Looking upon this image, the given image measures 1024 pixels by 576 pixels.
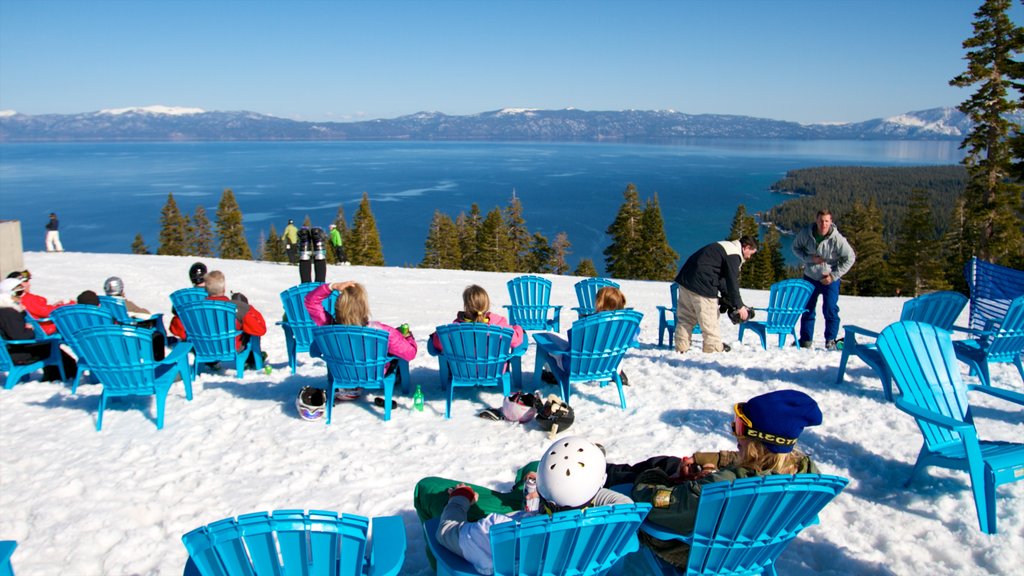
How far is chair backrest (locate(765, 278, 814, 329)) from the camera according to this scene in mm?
8102

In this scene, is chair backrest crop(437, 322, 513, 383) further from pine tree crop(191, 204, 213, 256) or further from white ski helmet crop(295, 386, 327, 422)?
pine tree crop(191, 204, 213, 256)

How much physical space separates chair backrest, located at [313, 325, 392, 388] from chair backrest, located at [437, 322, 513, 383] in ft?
1.68

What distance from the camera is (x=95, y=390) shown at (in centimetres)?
625

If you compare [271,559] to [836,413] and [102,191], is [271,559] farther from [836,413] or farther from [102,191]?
[102,191]

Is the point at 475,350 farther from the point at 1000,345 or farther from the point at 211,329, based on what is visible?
the point at 1000,345

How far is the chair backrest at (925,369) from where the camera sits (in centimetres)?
423

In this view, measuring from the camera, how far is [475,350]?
17.1ft

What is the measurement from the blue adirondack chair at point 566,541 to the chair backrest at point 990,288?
710 centimetres

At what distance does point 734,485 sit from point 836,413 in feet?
10.8

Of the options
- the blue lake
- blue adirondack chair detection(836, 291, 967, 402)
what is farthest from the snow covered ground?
the blue lake

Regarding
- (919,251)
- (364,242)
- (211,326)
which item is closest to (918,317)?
(211,326)

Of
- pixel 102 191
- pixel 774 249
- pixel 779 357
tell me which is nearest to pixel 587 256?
pixel 774 249

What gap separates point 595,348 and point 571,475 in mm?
2983

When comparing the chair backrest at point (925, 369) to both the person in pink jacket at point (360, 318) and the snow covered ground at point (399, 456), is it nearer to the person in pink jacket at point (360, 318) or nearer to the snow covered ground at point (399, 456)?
the snow covered ground at point (399, 456)
